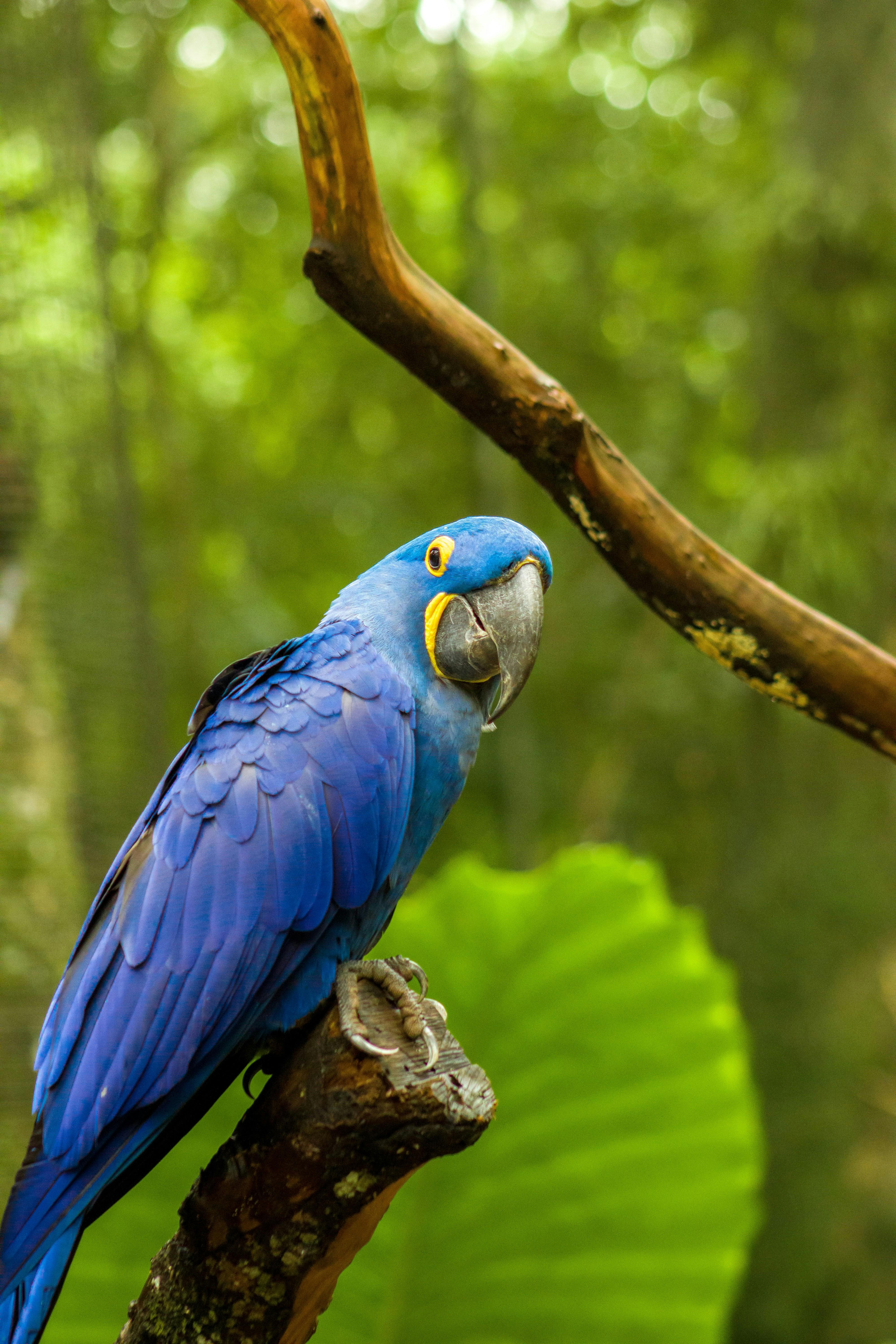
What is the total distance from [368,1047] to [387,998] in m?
0.13

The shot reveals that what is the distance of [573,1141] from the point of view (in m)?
1.74

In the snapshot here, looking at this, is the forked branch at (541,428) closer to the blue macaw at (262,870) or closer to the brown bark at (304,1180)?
the blue macaw at (262,870)

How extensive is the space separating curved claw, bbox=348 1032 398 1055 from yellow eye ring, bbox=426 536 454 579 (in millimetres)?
536

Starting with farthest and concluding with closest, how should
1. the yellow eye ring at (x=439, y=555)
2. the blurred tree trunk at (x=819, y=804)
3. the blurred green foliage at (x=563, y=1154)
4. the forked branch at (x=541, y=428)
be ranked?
the blurred tree trunk at (x=819, y=804) < the blurred green foliage at (x=563, y=1154) < the yellow eye ring at (x=439, y=555) < the forked branch at (x=541, y=428)

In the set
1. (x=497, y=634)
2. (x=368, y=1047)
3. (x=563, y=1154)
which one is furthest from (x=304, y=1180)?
(x=563, y=1154)

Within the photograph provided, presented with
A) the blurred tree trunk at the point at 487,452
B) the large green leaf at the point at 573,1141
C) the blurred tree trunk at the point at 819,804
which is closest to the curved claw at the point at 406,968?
the large green leaf at the point at 573,1141

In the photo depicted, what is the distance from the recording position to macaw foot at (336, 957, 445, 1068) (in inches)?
39.2

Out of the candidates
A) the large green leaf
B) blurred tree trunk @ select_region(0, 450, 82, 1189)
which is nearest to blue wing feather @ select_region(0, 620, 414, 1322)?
the large green leaf

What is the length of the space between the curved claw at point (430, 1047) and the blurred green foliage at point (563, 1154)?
0.69m

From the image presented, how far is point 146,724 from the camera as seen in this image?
2.32 m

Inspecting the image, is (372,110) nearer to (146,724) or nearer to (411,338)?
(146,724)

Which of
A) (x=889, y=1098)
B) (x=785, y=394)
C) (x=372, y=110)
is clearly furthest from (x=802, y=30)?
(x=889, y=1098)

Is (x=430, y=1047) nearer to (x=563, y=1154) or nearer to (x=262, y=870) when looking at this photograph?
(x=262, y=870)

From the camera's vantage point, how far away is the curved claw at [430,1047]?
973 millimetres
